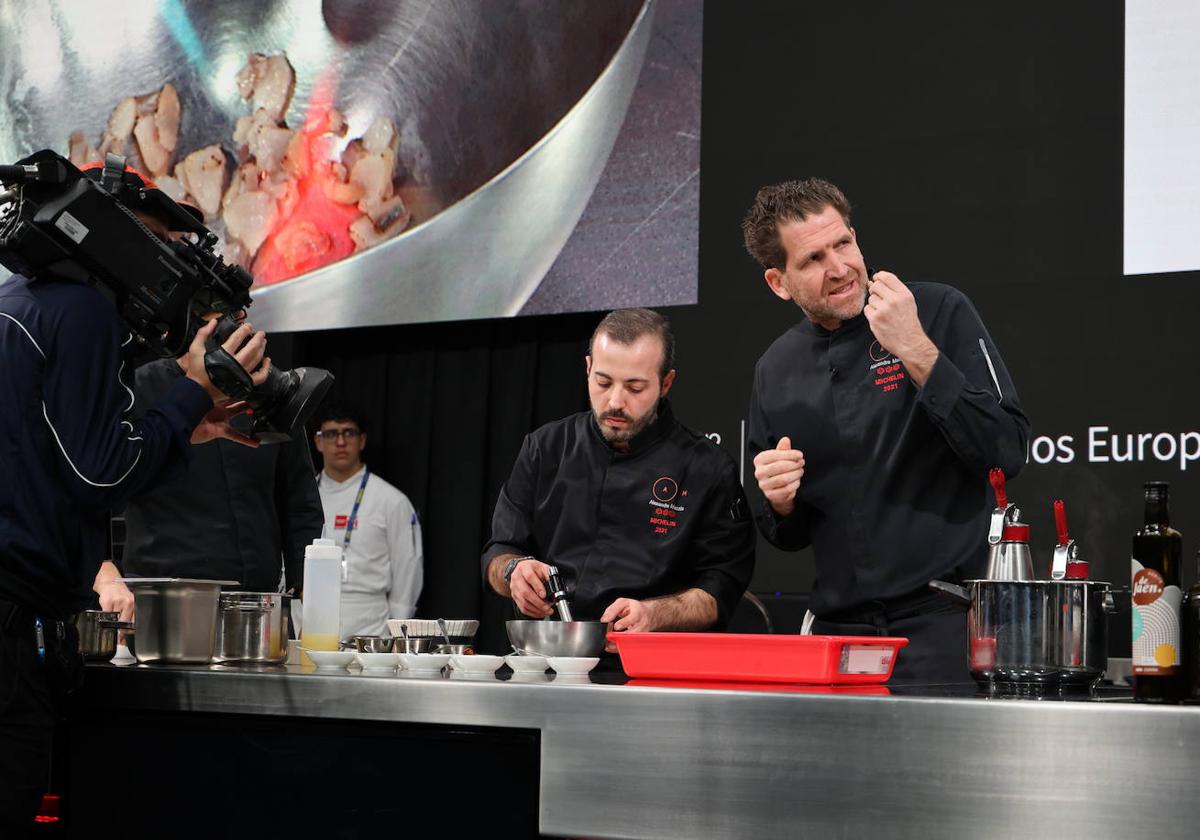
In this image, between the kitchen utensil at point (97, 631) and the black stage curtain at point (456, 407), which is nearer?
the kitchen utensil at point (97, 631)

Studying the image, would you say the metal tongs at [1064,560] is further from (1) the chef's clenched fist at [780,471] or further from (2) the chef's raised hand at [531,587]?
(2) the chef's raised hand at [531,587]

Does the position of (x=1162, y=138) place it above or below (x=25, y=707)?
above

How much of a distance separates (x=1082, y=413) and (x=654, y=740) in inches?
90.4

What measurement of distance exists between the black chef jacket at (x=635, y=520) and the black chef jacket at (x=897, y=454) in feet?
0.59

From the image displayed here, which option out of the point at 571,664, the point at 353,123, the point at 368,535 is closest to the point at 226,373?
the point at 571,664

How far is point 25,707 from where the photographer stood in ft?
5.10

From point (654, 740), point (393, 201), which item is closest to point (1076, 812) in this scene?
point (654, 740)

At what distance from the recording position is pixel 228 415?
188cm

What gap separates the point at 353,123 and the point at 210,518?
2.15 meters

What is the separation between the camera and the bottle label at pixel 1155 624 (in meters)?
1.31

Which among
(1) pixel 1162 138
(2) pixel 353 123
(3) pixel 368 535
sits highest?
(2) pixel 353 123

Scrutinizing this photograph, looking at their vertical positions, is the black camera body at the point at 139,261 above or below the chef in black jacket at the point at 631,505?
above

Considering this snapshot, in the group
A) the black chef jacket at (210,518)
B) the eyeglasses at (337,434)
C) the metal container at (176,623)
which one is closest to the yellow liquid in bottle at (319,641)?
the metal container at (176,623)

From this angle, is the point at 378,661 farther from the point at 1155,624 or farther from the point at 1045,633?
the point at 1155,624
